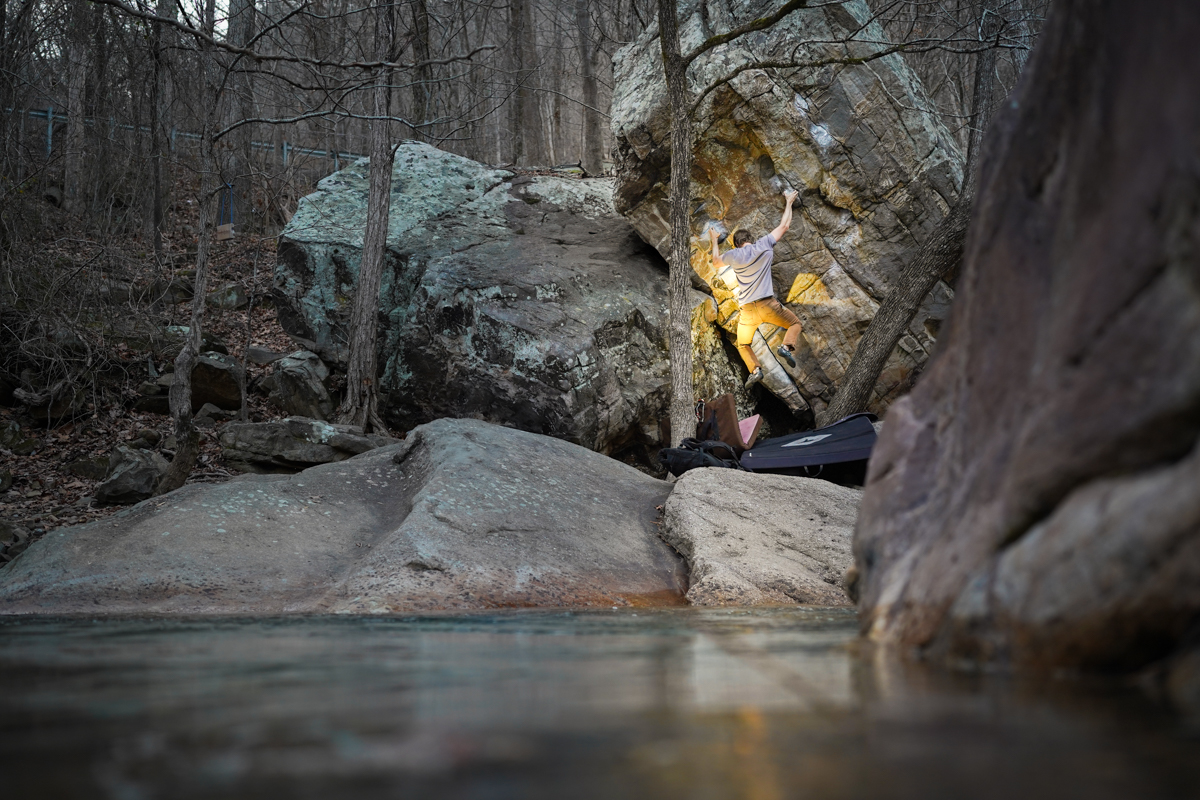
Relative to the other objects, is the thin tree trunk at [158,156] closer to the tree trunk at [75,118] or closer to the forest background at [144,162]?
the forest background at [144,162]

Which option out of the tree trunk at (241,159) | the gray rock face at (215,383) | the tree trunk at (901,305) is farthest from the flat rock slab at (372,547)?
the tree trunk at (241,159)

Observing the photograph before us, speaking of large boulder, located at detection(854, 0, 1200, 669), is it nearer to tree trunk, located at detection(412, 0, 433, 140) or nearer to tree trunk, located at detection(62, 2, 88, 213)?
tree trunk, located at detection(412, 0, 433, 140)

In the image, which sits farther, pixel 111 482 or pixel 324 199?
pixel 324 199

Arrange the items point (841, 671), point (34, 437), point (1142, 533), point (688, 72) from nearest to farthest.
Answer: point (1142, 533), point (841, 671), point (34, 437), point (688, 72)

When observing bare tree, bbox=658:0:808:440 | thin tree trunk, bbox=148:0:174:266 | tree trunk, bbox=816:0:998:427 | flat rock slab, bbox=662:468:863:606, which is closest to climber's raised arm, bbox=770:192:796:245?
tree trunk, bbox=816:0:998:427

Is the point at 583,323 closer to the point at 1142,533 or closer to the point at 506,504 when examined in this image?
the point at 506,504

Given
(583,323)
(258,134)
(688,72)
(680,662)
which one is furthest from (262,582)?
(258,134)

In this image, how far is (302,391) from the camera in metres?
10.7

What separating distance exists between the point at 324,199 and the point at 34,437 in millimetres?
4783

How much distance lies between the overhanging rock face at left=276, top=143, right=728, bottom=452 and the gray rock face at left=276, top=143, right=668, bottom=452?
0.06 ft

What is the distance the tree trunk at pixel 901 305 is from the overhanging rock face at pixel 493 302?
87.7 inches

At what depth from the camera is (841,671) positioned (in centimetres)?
217

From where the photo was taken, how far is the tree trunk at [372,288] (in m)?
10.3

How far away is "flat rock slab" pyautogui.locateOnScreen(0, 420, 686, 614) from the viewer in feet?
16.4
